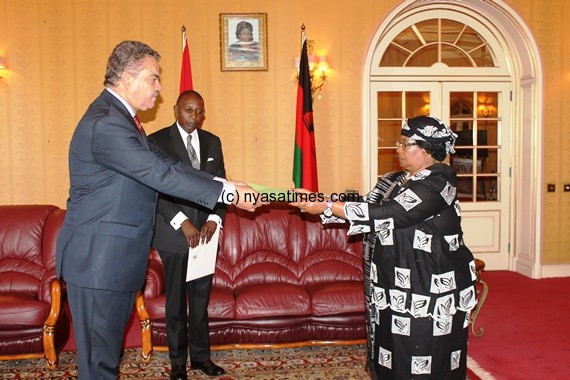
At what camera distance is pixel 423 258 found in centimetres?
263

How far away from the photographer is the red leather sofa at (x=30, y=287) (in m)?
3.93

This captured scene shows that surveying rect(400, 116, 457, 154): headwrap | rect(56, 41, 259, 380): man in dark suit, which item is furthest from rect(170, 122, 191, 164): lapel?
rect(400, 116, 457, 154): headwrap

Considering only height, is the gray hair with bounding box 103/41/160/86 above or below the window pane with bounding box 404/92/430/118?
below

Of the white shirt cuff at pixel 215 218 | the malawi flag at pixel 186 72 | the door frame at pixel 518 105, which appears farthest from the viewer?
the door frame at pixel 518 105

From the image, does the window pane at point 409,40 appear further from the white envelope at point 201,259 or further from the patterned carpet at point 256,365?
the white envelope at point 201,259

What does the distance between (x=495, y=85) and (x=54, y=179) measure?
5053mm

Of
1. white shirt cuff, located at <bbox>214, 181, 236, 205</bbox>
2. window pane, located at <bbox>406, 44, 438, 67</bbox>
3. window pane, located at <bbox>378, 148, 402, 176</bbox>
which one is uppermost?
window pane, located at <bbox>406, 44, 438, 67</bbox>

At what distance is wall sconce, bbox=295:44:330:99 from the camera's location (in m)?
6.11

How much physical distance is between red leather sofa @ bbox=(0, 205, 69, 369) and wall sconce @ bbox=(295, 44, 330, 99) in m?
2.86

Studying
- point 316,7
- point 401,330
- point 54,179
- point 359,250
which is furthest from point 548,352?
point 54,179

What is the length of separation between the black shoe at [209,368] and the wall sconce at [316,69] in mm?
3394

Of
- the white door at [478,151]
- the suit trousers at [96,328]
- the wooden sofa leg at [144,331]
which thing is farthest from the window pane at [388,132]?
the suit trousers at [96,328]

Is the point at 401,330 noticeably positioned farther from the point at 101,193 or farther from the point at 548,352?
the point at 548,352

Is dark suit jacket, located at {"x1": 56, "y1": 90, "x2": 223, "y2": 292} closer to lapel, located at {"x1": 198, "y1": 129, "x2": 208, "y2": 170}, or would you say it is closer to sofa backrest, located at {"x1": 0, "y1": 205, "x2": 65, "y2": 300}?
lapel, located at {"x1": 198, "y1": 129, "x2": 208, "y2": 170}
